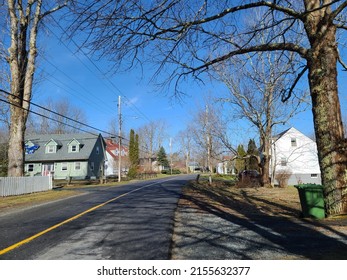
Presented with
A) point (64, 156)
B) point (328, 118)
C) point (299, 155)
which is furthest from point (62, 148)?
point (328, 118)

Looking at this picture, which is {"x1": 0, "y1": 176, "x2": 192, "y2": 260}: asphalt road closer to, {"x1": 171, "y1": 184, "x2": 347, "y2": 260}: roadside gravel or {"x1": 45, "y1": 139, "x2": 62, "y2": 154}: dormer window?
{"x1": 171, "y1": 184, "x2": 347, "y2": 260}: roadside gravel

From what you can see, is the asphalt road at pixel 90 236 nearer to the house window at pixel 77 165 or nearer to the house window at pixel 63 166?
the house window at pixel 77 165

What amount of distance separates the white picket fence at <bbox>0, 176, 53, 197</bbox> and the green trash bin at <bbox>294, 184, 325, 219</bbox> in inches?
671

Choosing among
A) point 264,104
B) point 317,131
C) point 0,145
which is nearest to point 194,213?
point 317,131

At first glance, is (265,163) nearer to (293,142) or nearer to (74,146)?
(293,142)

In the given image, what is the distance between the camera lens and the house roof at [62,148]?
44562mm

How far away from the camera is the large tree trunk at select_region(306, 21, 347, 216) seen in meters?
8.48

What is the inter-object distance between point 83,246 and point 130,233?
131 cm

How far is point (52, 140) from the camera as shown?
46000mm

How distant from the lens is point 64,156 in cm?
4481

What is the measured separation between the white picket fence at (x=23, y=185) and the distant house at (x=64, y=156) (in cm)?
2038

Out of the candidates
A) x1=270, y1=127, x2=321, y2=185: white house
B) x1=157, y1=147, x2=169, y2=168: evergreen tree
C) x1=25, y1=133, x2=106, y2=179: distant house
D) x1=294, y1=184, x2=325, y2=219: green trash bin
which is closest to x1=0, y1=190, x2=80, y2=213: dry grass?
x1=294, y1=184, x2=325, y2=219: green trash bin

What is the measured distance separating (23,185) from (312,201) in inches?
729

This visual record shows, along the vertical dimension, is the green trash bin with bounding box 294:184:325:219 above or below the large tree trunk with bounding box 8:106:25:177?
below
